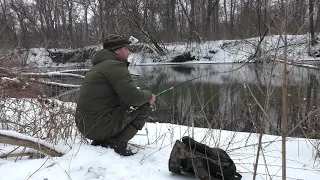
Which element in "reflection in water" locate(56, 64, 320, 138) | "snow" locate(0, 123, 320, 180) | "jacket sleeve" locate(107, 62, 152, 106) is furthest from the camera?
"reflection in water" locate(56, 64, 320, 138)

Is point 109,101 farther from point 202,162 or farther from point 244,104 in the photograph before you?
point 244,104

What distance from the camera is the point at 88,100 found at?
104 inches

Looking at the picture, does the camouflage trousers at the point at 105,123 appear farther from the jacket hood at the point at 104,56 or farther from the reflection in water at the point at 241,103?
the reflection in water at the point at 241,103

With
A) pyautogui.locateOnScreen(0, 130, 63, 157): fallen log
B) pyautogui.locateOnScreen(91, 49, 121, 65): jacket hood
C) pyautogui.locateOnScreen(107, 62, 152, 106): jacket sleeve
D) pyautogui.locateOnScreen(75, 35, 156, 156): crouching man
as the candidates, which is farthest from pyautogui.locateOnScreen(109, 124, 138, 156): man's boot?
pyautogui.locateOnScreen(91, 49, 121, 65): jacket hood

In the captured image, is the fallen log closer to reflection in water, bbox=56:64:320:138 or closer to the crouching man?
the crouching man

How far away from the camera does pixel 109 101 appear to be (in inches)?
106

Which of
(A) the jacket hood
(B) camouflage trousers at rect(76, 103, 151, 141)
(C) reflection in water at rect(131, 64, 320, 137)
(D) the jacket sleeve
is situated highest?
(A) the jacket hood

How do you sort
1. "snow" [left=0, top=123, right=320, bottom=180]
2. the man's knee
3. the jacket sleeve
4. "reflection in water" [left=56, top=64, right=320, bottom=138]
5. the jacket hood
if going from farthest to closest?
"reflection in water" [left=56, top=64, right=320, bottom=138] < the man's knee < the jacket hood < the jacket sleeve < "snow" [left=0, top=123, right=320, bottom=180]

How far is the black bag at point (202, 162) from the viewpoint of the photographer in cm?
225

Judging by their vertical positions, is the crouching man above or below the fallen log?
above

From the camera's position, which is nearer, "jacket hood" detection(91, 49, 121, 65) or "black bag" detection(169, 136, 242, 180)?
"black bag" detection(169, 136, 242, 180)

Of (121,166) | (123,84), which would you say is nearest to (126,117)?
(123,84)

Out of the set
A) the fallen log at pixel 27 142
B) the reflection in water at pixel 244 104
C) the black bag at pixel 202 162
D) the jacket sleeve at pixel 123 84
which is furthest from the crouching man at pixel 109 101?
the reflection in water at pixel 244 104

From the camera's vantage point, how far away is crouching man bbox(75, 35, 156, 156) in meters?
2.61
